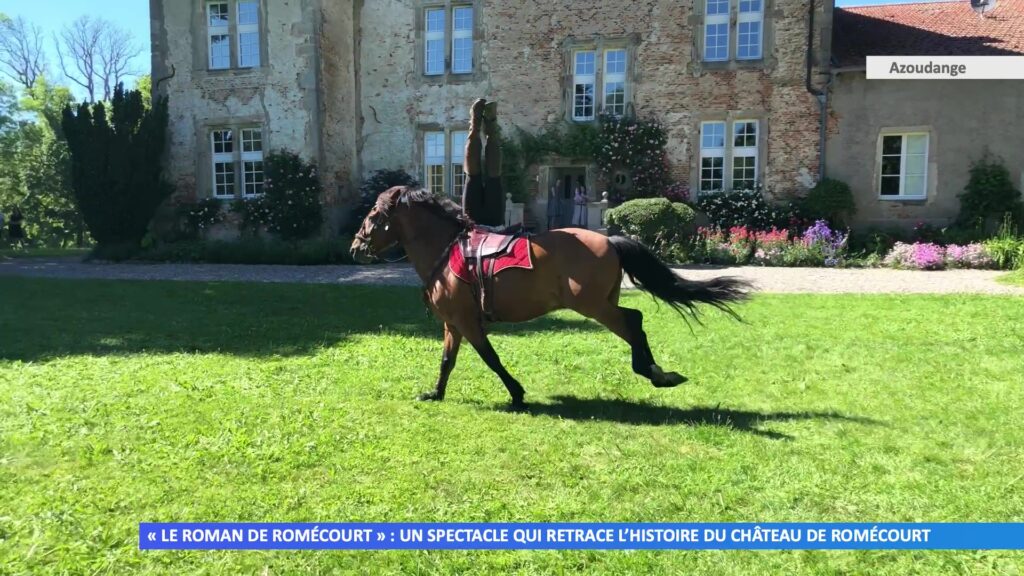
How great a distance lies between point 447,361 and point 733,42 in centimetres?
1621

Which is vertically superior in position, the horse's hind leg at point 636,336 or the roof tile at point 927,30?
the roof tile at point 927,30

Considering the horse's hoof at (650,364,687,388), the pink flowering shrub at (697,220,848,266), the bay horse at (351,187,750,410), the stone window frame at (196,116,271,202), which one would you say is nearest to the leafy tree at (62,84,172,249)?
the stone window frame at (196,116,271,202)

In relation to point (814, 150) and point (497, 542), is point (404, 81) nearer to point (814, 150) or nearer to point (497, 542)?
point (814, 150)

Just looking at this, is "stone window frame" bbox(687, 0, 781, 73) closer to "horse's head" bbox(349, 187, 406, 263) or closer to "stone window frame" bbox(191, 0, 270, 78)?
"stone window frame" bbox(191, 0, 270, 78)

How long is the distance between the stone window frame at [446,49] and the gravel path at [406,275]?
6.71 m

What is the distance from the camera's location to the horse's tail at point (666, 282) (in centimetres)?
493

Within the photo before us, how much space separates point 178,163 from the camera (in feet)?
64.5

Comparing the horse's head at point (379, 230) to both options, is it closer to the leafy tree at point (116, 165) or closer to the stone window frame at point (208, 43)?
the leafy tree at point (116, 165)

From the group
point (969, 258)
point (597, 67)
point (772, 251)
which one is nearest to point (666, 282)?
point (772, 251)

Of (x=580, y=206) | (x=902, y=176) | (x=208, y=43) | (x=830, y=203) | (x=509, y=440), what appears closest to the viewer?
(x=509, y=440)

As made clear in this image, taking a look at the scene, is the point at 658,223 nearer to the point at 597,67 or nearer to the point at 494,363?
the point at 597,67

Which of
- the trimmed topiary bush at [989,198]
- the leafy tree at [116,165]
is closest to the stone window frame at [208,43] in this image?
the leafy tree at [116,165]

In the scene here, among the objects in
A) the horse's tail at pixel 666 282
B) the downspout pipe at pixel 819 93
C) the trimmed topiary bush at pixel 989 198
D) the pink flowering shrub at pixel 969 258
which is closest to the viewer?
the horse's tail at pixel 666 282

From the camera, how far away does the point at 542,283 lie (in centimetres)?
496
